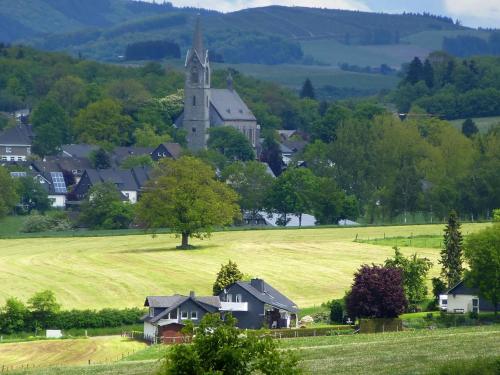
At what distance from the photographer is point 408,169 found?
5802 inches

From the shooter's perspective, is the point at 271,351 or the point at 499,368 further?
the point at 499,368

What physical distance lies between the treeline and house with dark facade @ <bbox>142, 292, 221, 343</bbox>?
109 centimetres

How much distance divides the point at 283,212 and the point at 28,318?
6918 cm

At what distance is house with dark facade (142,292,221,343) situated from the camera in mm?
71875

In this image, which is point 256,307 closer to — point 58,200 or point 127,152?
point 58,200

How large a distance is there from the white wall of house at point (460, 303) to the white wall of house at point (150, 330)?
12939 millimetres

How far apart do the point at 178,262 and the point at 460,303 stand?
2464cm

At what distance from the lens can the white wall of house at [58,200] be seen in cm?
15588

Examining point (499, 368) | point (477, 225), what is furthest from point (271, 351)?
point (477, 225)

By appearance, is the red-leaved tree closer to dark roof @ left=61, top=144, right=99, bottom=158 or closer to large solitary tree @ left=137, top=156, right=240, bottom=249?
large solitary tree @ left=137, top=156, right=240, bottom=249

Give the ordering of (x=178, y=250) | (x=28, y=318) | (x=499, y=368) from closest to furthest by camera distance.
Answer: (x=499, y=368) < (x=28, y=318) < (x=178, y=250)

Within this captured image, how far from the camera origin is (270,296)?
78.0 m

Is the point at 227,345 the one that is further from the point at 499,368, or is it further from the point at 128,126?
the point at 128,126

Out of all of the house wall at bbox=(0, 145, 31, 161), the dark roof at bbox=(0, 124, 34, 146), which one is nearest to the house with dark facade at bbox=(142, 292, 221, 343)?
the house wall at bbox=(0, 145, 31, 161)
